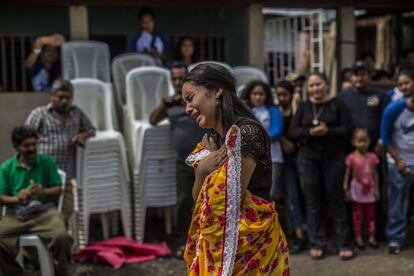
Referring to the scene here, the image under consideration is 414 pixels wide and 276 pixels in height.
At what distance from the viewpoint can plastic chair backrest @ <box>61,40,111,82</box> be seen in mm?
7461

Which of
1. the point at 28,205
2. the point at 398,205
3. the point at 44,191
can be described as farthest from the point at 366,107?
the point at 28,205

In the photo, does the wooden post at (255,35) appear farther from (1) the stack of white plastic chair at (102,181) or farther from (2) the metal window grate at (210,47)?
(1) the stack of white plastic chair at (102,181)

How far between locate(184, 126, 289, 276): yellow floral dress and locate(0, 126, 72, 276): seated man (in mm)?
2588

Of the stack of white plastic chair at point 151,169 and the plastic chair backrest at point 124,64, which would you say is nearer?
the stack of white plastic chair at point 151,169

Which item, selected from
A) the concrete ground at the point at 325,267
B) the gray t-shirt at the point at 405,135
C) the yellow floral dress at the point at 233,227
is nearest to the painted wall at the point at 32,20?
the concrete ground at the point at 325,267

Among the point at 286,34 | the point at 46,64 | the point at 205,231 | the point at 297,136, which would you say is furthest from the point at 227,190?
the point at 286,34

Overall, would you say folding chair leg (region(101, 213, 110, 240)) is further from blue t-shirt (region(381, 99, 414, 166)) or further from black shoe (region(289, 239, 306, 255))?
blue t-shirt (region(381, 99, 414, 166))

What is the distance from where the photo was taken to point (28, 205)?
16.5 ft

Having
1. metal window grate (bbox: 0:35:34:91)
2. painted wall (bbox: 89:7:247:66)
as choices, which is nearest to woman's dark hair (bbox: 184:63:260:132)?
metal window grate (bbox: 0:35:34:91)

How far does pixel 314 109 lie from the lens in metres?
5.80

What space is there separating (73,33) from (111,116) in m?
1.69

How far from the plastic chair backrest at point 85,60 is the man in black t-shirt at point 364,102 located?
121 inches

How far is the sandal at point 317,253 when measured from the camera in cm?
581

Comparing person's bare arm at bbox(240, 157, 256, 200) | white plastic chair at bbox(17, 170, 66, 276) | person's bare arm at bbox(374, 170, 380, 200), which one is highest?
person's bare arm at bbox(240, 157, 256, 200)
